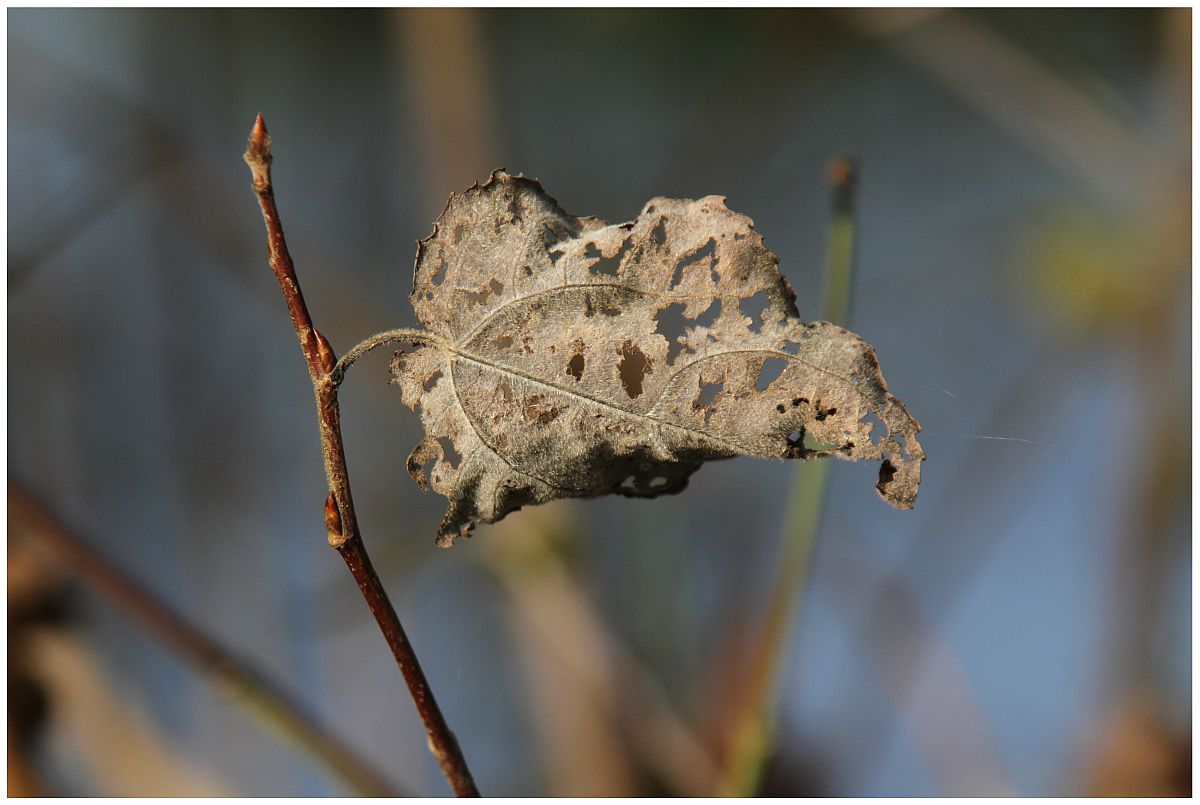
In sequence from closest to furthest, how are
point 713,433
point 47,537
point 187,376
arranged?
1. point 713,433
2. point 47,537
3. point 187,376

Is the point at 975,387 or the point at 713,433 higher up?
the point at 713,433

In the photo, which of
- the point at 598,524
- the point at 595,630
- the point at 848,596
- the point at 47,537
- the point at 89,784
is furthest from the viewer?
the point at 598,524

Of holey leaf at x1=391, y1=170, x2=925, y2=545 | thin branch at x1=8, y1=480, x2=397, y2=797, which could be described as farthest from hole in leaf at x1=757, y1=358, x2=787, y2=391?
thin branch at x1=8, y1=480, x2=397, y2=797

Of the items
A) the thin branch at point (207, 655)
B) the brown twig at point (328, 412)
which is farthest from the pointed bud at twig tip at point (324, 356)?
the thin branch at point (207, 655)

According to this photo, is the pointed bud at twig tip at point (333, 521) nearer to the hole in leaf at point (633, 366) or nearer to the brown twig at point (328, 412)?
the brown twig at point (328, 412)

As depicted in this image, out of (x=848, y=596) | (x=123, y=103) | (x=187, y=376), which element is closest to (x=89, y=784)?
(x=187, y=376)

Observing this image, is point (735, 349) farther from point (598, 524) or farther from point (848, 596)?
point (598, 524)
